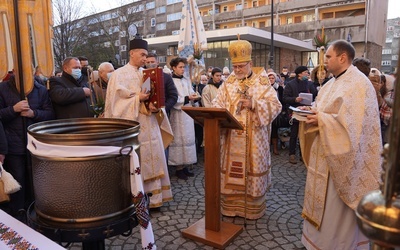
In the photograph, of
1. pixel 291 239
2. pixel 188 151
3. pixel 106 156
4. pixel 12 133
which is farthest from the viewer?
pixel 188 151

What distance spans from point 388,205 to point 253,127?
315 cm

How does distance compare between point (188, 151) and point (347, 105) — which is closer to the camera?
point (347, 105)

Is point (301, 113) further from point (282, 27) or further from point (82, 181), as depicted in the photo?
point (282, 27)

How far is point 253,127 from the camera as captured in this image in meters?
→ 3.85

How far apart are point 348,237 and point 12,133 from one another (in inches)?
143

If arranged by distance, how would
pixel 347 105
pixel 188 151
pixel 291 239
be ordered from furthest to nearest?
1. pixel 188 151
2. pixel 291 239
3. pixel 347 105

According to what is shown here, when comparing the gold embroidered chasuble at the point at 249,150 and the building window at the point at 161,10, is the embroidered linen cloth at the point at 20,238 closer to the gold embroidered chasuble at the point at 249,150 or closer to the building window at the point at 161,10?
the gold embroidered chasuble at the point at 249,150

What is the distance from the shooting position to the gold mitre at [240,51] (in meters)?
3.70

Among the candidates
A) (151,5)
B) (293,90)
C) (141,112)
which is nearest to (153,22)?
(151,5)

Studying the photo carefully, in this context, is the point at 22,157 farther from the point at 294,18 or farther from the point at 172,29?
the point at 172,29

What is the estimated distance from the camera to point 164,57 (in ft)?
109

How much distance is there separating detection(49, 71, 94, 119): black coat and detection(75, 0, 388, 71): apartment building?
19536 millimetres

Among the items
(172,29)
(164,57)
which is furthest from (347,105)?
(172,29)

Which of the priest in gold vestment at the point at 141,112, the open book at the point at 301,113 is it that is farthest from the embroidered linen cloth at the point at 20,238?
the open book at the point at 301,113
